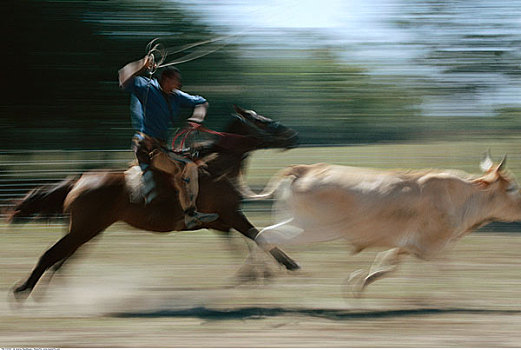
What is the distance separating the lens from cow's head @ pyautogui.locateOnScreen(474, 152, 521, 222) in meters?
5.89

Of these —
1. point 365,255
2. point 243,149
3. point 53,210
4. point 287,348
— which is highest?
point 243,149

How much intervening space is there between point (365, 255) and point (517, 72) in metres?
4.29

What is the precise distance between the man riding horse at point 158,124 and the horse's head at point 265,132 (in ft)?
1.66

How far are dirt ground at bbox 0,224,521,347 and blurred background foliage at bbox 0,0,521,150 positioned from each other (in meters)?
2.98

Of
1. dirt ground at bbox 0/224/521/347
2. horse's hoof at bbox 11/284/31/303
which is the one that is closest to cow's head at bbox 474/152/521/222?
dirt ground at bbox 0/224/521/347

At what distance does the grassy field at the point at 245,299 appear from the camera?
4.86m

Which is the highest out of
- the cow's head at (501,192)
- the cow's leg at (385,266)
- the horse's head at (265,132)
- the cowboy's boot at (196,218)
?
the horse's head at (265,132)

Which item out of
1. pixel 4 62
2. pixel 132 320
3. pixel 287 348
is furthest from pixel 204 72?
pixel 287 348

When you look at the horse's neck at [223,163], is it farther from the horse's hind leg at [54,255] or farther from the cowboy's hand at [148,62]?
the horse's hind leg at [54,255]

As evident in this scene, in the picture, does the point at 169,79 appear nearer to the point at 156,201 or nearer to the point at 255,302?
the point at 156,201

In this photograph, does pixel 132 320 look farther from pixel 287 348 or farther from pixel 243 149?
pixel 243 149

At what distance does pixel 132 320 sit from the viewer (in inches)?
211

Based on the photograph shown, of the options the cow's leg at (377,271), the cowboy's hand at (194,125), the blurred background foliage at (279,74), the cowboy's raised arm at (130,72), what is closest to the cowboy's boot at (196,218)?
the cowboy's hand at (194,125)

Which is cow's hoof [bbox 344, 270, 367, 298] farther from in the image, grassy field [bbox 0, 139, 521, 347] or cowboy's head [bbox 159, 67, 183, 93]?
cowboy's head [bbox 159, 67, 183, 93]
